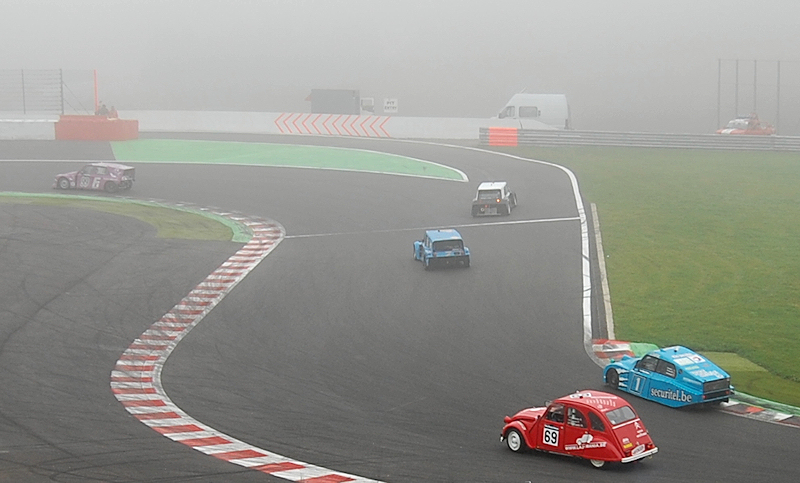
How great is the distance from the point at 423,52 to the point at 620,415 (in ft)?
245

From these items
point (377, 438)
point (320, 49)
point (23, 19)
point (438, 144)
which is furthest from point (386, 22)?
point (377, 438)

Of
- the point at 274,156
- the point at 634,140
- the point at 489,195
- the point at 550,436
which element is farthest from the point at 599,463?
the point at 634,140

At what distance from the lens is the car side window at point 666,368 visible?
51.2 feet

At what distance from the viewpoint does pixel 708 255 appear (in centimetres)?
2584

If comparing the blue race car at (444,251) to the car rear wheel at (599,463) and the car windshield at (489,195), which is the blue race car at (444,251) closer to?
the car windshield at (489,195)

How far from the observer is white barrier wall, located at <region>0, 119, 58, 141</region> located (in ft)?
157

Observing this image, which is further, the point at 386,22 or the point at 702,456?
the point at 386,22

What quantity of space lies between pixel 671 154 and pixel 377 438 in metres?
36.8

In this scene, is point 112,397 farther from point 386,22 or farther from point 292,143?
point 386,22

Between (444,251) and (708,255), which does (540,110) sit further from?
(444,251)

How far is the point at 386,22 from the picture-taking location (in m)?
86.3

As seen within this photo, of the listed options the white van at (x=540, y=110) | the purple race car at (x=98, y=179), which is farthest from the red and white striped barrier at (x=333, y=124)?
the purple race car at (x=98, y=179)

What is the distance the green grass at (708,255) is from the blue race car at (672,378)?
1.35 m

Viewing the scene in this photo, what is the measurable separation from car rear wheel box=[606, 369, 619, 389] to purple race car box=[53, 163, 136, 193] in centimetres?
2392
